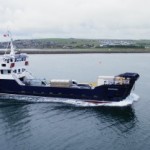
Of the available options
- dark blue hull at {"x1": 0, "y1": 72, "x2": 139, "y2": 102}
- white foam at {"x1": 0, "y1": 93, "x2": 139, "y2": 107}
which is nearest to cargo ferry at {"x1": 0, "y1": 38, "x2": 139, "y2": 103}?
dark blue hull at {"x1": 0, "y1": 72, "x2": 139, "y2": 102}

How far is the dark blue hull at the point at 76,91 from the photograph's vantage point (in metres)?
40.0

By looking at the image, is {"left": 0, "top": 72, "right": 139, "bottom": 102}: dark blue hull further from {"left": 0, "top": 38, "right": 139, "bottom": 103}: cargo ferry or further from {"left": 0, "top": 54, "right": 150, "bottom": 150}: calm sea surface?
{"left": 0, "top": 54, "right": 150, "bottom": 150}: calm sea surface

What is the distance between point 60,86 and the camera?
4166 centimetres

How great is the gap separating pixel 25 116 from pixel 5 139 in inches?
271

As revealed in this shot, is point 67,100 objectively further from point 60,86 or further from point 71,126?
point 71,126

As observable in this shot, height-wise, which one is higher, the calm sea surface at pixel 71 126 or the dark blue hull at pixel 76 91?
the dark blue hull at pixel 76 91

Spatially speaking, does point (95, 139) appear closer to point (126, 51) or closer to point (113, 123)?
point (113, 123)

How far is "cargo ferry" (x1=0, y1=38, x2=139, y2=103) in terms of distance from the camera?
131ft

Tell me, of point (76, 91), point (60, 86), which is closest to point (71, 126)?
point (76, 91)

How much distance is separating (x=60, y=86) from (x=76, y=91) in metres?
2.12

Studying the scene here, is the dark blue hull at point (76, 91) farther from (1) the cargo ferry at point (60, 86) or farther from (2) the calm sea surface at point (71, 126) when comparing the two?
(2) the calm sea surface at point (71, 126)

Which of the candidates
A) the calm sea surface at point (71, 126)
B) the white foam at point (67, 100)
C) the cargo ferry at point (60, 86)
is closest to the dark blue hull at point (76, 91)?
the cargo ferry at point (60, 86)

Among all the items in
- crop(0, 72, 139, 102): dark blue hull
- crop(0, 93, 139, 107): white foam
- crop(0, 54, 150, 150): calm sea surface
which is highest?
crop(0, 72, 139, 102): dark blue hull

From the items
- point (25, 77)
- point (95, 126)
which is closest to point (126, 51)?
point (25, 77)
